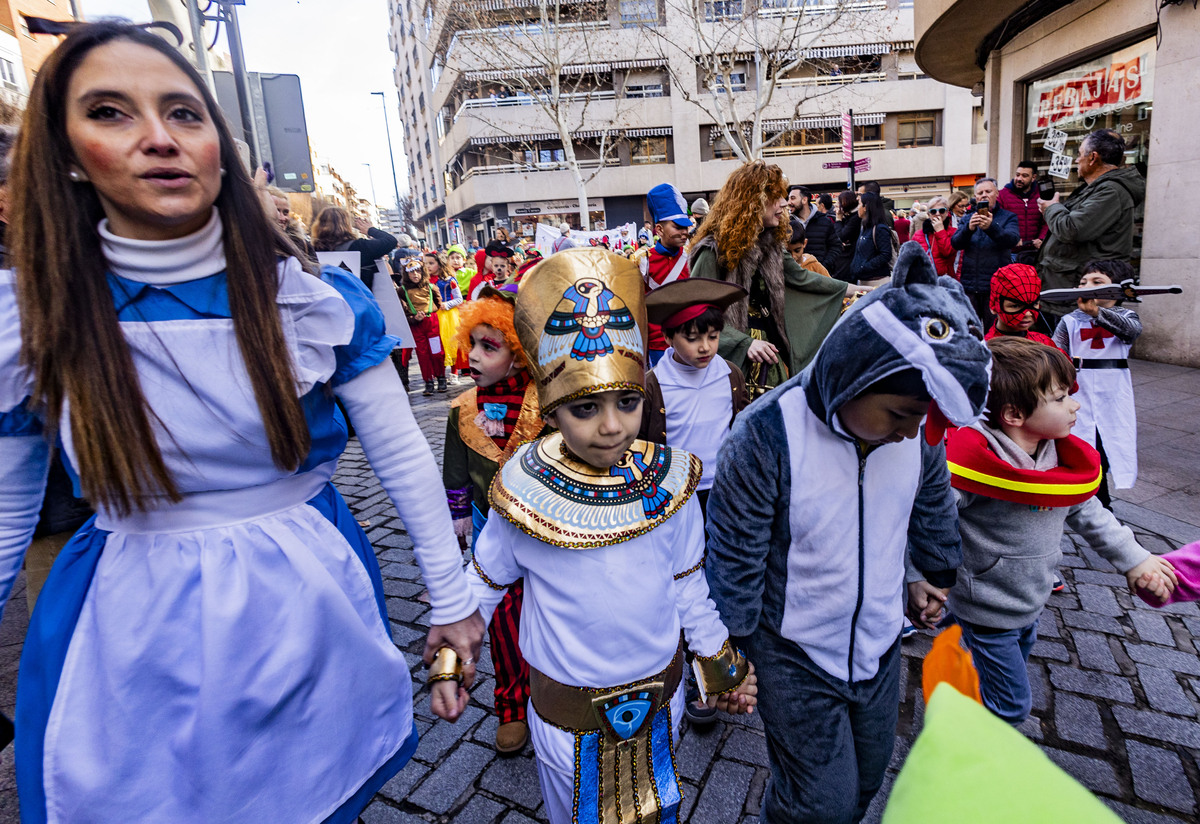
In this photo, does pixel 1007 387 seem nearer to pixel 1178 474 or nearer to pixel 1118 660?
pixel 1118 660

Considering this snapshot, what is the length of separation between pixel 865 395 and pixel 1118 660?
7.31 ft

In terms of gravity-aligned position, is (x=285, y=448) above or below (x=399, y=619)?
above

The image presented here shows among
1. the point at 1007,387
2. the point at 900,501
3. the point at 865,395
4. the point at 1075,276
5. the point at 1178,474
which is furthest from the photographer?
the point at 1075,276

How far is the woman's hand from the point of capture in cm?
355

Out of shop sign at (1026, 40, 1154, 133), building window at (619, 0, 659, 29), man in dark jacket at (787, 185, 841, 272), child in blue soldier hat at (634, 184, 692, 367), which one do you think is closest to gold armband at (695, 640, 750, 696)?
child in blue soldier hat at (634, 184, 692, 367)

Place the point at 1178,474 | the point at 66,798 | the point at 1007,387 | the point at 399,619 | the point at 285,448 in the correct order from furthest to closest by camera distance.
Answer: the point at 1178,474, the point at 399,619, the point at 1007,387, the point at 285,448, the point at 66,798

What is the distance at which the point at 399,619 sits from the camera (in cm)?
335

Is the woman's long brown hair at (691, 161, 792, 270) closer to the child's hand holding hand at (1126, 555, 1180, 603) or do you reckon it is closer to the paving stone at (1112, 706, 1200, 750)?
the child's hand holding hand at (1126, 555, 1180, 603)

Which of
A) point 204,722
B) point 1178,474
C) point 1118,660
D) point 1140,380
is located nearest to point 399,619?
point 204,722

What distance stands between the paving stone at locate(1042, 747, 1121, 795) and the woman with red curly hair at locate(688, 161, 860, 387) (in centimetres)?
211

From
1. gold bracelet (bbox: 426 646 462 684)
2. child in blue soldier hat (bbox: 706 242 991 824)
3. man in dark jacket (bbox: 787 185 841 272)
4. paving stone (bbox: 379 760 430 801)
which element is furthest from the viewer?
man in dark jacket (bbox: 787 185 841 272)

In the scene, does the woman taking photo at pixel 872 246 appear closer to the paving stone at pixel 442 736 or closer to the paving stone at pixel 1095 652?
the paving stone at pixel 1095 652

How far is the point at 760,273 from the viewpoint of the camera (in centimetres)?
375

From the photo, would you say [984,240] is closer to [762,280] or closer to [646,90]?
[762,280]
